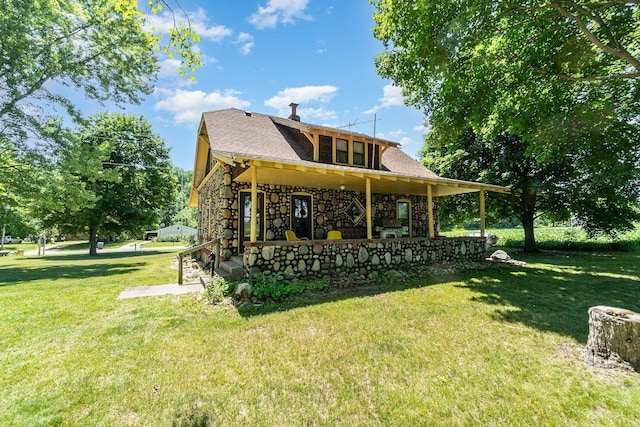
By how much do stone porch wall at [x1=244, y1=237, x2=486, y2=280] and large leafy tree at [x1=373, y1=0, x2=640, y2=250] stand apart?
443 centimetres

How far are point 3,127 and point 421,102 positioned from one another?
711 inches

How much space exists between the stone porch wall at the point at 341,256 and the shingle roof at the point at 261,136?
2.58 meters

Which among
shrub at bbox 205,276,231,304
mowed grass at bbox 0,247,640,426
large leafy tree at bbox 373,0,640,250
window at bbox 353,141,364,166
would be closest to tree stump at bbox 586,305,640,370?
mowed grass at bbox 0,247,640,426

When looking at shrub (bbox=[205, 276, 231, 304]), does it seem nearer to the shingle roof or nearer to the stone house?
the stone house

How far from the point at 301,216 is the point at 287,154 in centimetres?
229

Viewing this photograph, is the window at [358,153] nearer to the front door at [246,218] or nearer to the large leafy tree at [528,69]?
the large leafy tree at [528,69]

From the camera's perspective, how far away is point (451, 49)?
680cm

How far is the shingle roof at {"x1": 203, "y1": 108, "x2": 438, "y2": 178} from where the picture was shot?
857cm

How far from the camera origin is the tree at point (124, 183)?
18.7 meters

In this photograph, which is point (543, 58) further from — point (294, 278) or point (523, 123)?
point (294, 278)

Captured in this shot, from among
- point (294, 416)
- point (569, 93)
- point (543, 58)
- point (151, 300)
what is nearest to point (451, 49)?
point (543, 58)

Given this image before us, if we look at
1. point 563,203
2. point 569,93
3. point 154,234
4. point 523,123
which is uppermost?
point 569,93

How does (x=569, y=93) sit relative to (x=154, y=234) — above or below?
above

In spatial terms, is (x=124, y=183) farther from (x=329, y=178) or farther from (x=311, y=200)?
(x=329, y=178)
